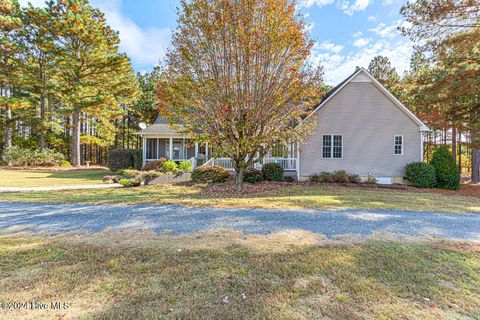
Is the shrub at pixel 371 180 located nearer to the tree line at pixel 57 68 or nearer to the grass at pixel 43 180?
the grass at pixel 43 180

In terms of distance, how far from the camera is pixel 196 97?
8.41 metres

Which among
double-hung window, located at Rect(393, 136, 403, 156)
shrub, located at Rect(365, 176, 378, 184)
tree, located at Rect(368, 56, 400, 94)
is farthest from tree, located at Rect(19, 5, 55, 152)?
tree, located at Rect(368, 56, 400, 94)

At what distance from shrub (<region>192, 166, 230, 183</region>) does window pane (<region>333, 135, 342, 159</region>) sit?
665 centimetres

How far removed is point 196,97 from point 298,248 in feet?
21.6

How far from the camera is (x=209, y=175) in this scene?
12.1 metres

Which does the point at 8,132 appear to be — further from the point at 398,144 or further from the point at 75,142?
the point at 398,144

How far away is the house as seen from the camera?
43.1 feet

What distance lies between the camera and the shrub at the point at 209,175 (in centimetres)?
1202

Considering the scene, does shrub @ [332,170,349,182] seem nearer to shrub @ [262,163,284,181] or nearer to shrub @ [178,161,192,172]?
shrub @ [262,163,284,181]

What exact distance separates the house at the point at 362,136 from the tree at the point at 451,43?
283 cm

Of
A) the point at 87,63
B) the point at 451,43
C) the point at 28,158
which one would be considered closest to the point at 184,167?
the point at 451,43

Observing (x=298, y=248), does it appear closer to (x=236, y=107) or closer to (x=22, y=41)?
(x=236, y=107)

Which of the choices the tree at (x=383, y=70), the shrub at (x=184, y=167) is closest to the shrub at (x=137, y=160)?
the shrub at (x=184, y=167)

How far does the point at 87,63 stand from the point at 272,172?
68.0 feet
